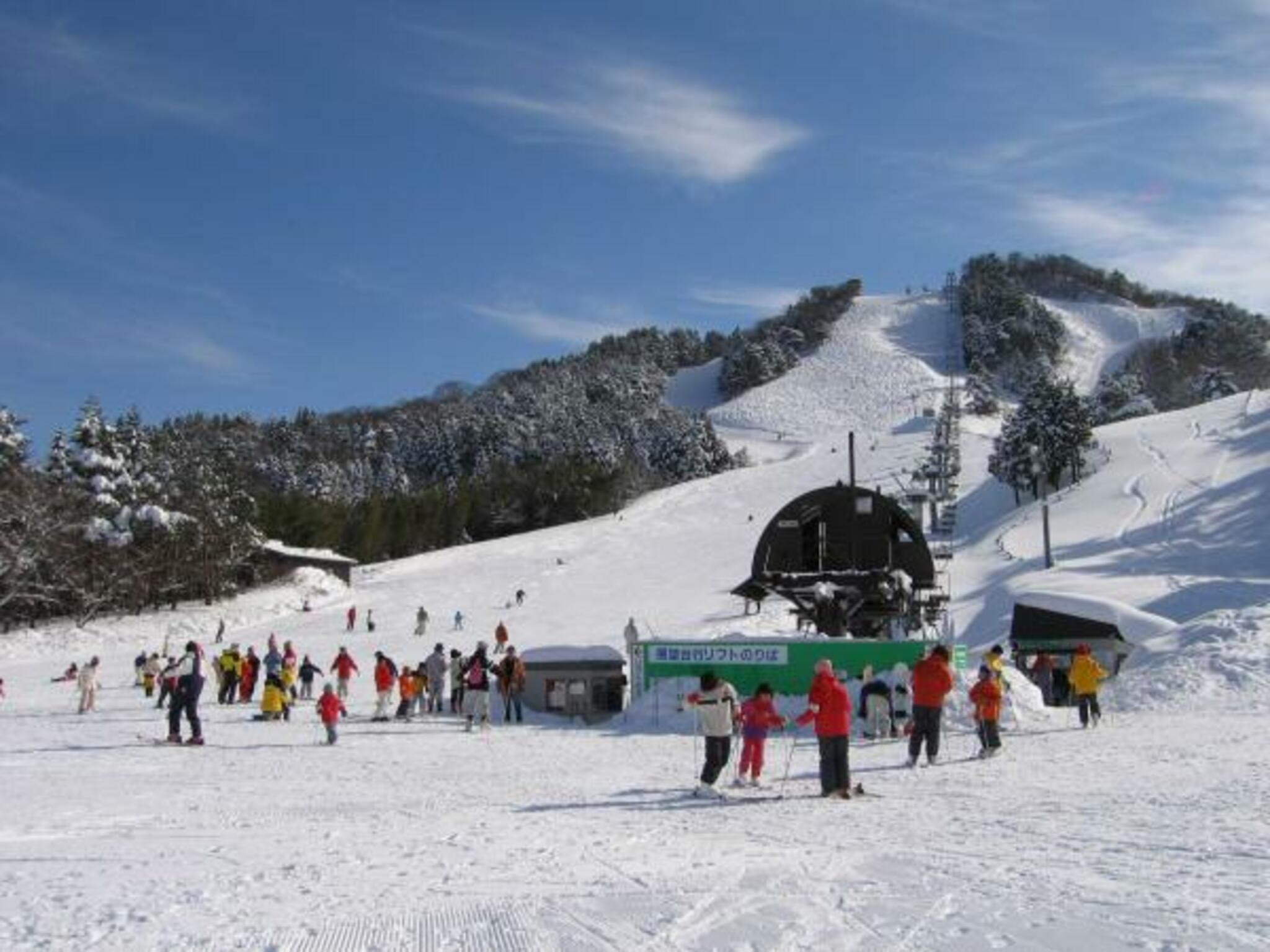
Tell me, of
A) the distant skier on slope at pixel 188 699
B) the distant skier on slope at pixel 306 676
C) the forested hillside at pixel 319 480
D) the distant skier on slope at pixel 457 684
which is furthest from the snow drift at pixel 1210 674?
the forested hillside at pixel 319 480

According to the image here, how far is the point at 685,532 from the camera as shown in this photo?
7025 cm

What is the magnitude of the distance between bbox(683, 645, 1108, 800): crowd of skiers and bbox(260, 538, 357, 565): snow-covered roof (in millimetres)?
44597

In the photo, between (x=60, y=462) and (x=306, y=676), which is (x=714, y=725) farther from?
(x=60, y=462)

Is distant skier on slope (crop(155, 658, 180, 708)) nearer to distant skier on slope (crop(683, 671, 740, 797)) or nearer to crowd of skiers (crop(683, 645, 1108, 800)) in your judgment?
crowd of skiers (crop(683, 645, 1108, 800))

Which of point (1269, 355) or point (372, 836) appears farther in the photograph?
point (1269, 355)

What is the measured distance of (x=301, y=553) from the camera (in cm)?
5909

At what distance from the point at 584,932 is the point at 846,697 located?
19.3 feet

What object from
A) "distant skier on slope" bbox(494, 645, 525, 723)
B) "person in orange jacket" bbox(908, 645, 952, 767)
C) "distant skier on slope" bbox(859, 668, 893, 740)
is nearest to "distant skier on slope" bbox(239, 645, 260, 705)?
"distant skier on slope" bbox(494, 645, 525, 723)

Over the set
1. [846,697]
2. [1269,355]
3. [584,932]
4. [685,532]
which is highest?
[1269,355]

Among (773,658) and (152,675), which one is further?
(152,675)

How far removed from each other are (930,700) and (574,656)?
9.18m

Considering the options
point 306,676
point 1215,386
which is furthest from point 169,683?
point 1215,386

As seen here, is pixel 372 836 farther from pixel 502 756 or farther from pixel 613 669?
pixel 613 669

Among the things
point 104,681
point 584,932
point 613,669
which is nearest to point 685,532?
point 104,681
